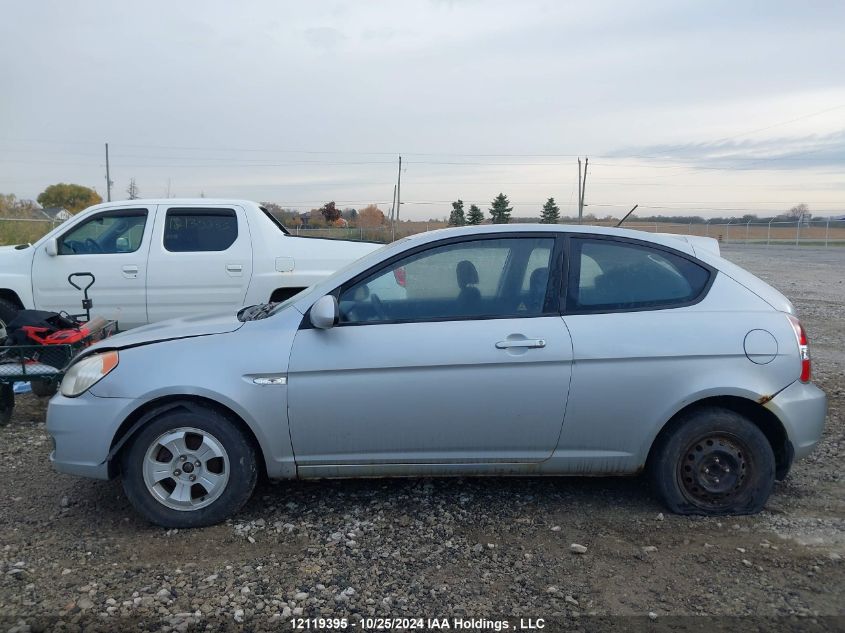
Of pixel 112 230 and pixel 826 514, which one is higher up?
pixel 112 230

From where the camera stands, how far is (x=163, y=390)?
3.84 m

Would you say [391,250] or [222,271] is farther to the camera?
[222,271]

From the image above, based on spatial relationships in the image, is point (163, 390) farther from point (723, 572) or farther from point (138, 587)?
point (723, 572)

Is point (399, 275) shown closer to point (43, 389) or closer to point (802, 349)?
point (802, 349)

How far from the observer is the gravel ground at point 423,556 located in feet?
10.4

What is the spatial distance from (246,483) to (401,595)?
3.72 ft

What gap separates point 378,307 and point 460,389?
65cm

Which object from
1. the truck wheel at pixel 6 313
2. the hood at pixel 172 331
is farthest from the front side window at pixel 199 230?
the hood at pixel 172 331

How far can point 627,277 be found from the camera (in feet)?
13.6

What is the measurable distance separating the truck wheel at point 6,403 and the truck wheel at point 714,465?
501 cm

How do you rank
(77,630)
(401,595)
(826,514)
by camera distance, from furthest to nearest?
(826,514) → (401,595) → (77,630)

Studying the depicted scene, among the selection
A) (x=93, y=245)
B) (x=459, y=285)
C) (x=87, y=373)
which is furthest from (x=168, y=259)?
(x=459, y=285)

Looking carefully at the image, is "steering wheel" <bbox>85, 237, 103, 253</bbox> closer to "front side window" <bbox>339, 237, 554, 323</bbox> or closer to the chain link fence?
"front side window" <bbox>339, 237, 554, 323</bbox>

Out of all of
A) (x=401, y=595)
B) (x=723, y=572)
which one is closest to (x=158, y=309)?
(x=401, y=595)
